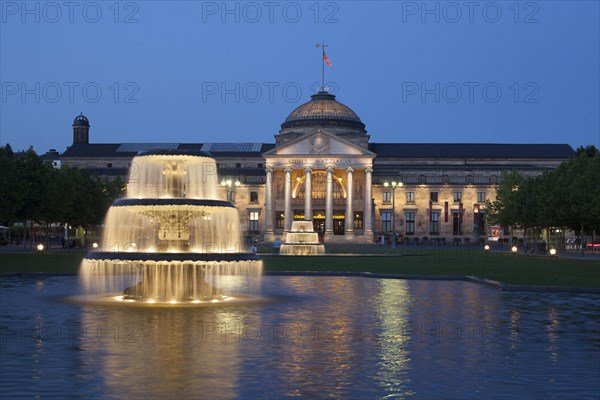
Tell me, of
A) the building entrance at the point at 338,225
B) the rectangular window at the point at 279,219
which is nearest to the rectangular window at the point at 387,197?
the building entrance at the point at 338,225

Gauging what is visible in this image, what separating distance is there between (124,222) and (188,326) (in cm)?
910

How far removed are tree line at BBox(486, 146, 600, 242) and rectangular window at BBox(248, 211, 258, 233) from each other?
51553 mm

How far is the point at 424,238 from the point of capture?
13512 centimetres

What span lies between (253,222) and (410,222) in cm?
2609

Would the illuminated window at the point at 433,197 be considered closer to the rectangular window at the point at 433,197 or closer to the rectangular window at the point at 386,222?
the rectangular window at the point at 433,197

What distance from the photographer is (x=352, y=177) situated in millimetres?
134375

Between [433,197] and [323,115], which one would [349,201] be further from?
[323,115]

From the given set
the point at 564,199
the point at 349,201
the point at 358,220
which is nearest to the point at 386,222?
the point at 358,220

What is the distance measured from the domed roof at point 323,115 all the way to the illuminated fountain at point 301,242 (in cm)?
7132

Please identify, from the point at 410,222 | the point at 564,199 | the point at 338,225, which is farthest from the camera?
the point at 410,222

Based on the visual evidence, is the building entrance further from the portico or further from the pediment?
the pediment

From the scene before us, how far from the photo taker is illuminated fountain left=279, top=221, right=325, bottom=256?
2830 inches

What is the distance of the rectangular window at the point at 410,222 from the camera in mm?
138875

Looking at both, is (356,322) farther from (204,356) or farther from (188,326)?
(204,356)
